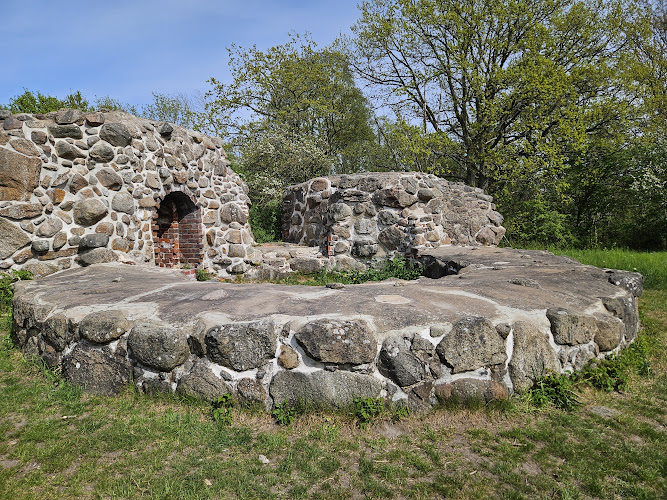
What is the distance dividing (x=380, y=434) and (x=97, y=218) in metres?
4.90

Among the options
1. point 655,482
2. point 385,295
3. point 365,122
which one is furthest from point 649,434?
point 365,122

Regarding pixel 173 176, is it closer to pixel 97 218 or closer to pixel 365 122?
pixel 97 218

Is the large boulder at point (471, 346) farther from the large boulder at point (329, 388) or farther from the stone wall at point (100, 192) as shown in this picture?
the stone wall at point (100, 192)

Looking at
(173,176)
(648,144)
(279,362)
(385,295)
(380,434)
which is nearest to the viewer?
(380,434)

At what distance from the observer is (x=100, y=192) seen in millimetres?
5648

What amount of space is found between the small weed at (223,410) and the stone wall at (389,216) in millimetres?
5366

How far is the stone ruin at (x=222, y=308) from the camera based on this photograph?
2.62 meters

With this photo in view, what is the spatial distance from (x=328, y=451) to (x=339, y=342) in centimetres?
61

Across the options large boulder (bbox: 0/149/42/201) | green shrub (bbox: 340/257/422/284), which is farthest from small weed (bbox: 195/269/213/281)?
large boulder (bbox: 0/149/42/201)

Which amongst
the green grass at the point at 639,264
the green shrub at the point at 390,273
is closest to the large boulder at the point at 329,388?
the green shrub at the point at 390,273

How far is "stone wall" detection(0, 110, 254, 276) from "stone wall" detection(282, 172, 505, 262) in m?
2.31

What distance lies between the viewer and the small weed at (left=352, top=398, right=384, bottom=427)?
2477 mm

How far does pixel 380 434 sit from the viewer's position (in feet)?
7.88

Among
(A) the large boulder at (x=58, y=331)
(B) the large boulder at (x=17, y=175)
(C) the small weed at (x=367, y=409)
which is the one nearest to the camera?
(C) the small weed at (x=367, y=409)
